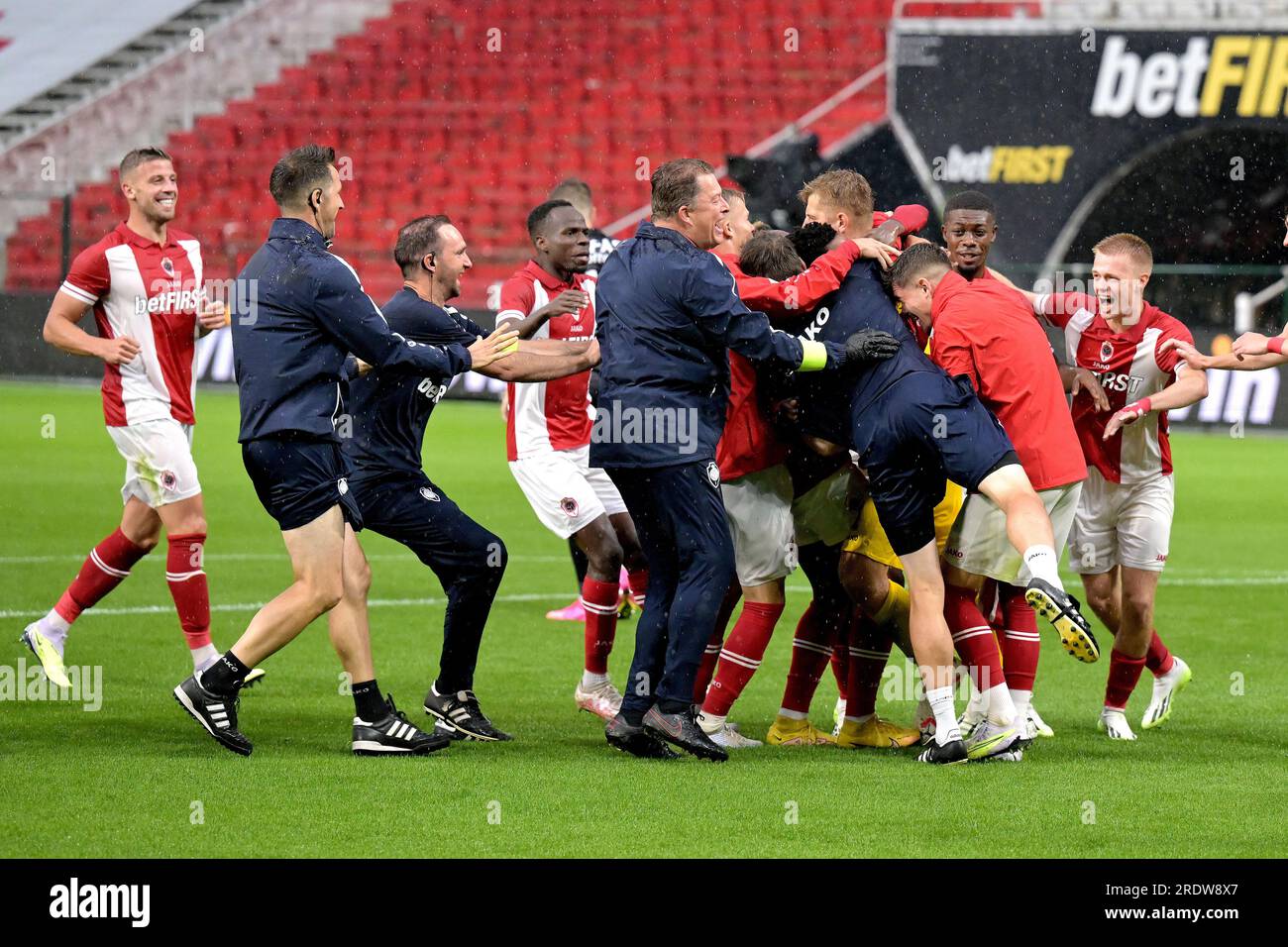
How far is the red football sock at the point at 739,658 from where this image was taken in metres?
7.16

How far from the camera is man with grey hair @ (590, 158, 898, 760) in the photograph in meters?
6.64

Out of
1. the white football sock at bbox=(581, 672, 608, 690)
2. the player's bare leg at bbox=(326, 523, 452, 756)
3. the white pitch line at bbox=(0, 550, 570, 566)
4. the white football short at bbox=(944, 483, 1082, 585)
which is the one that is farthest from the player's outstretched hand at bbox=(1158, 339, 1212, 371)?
the white pitch line at bbox=(0, 550, 570, 566)

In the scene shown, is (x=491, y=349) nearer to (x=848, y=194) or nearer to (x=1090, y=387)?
(x=848, y=194)

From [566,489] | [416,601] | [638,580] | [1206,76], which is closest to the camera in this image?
[566,489]

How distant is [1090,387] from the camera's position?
7.40 metres

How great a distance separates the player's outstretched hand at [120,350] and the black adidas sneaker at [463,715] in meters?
2.20

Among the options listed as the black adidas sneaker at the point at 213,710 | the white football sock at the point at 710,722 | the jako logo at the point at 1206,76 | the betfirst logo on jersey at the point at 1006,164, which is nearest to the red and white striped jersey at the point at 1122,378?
the white football sock at the point at 710,722

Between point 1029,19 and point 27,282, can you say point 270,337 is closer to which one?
point 1029,19

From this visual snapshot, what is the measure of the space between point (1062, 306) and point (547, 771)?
304 cm

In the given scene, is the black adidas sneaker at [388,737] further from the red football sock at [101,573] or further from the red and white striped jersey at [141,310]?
the red and white striped jersey at [141,310]

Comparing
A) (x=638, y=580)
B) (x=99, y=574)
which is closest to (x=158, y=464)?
(x=99, y=574)

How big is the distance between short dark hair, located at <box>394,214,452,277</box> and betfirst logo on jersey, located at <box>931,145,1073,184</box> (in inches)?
739

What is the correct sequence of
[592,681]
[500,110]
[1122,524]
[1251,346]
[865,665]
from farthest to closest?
[500,110]
[592,681]
[1122,524]
[1251,346]
[865,665]

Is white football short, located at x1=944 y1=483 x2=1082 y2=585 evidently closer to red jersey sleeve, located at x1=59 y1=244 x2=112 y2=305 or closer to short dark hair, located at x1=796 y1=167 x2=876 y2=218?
short dark hair, located at x1=796 y1=167 x2=876 y2=218
